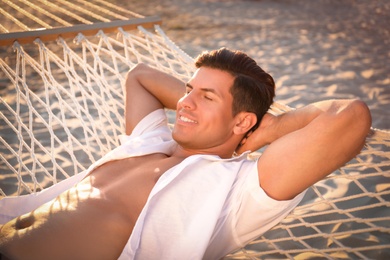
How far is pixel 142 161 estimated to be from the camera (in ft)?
4.85

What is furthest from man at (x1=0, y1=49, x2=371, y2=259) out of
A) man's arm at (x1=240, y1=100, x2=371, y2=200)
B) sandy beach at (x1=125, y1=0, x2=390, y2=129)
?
sandy beach at (x1=125, y1=0, x2=390, y2=129)

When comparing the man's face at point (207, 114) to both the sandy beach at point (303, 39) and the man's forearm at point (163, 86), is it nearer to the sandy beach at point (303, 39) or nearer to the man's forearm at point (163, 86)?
the man's forearm at point (163, 86)

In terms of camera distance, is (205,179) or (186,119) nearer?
(205,179)

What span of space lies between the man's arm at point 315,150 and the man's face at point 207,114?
28 cm

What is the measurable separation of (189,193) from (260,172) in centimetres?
22

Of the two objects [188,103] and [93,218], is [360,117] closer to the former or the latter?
[188,103]

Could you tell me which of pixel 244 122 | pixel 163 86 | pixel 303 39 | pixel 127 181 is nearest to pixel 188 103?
pixel 244 122

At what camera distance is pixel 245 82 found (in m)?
1.44

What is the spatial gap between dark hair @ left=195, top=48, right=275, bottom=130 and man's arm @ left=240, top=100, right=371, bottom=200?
0.96 ft

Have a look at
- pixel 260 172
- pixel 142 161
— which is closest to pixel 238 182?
pixel 260 172

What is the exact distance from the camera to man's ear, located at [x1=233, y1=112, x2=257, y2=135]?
144 cm

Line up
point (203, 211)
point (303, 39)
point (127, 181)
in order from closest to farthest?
point (203, 211) → point (127, 181) → point (303, 39)

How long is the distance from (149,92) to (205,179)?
706mm

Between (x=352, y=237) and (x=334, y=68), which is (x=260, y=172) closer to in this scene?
(x=352, y=237)
